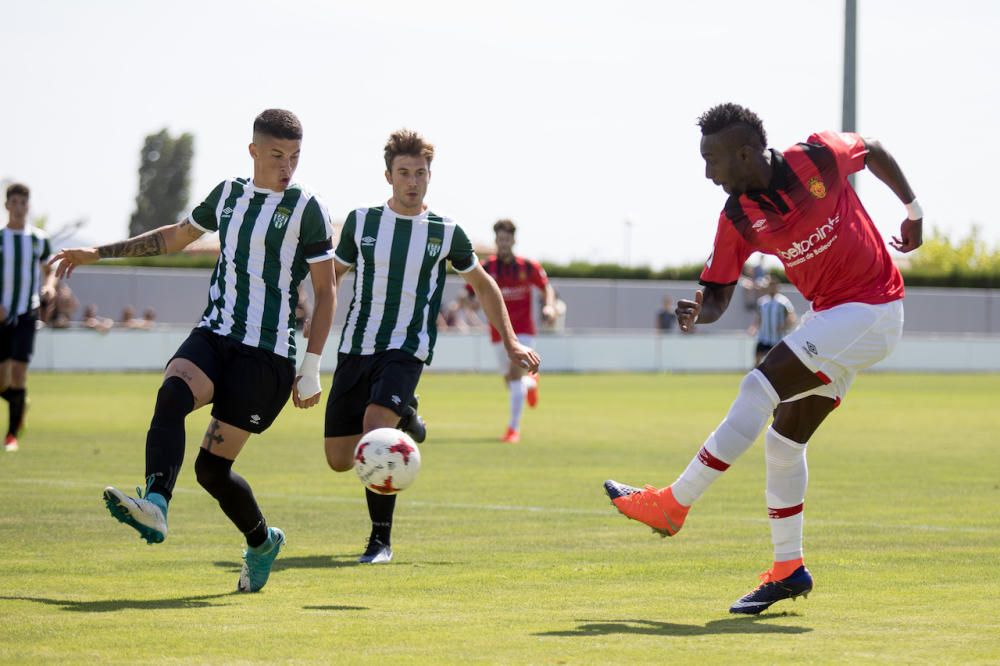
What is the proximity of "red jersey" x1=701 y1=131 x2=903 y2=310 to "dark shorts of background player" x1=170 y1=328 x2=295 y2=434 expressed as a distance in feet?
7.45

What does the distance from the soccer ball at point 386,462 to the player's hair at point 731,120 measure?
2.22 m

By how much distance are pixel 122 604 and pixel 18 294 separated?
9.90 meters

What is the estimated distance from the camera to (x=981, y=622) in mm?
6766

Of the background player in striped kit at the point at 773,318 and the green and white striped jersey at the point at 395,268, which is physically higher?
the green and white striped jersey at the point at 395,268

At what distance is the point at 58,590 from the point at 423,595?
170 centimetres

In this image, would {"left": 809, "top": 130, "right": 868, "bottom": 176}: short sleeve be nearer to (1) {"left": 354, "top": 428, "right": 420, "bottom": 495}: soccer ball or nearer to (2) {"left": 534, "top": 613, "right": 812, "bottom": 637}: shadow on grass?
(2) {"left": 534, "top": 613, "right": 812, "bottom": 637}: shadow on grass

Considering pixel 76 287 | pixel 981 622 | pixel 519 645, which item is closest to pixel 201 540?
pixel 519 645

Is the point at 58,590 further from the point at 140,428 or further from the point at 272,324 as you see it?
the point at 140,428

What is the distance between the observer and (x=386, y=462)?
8180mm

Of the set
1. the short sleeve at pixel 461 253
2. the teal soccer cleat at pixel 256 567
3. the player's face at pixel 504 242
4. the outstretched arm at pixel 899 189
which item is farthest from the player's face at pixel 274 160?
the player's face at pixel 504 242

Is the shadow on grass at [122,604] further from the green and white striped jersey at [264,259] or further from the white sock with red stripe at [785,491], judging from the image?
the white sock with red stripe at [785,491]

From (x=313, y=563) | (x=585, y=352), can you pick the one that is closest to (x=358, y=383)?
(x=313, y=563)

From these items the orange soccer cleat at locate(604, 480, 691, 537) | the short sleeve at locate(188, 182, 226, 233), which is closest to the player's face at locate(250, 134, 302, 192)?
the short sleeve at locate(188, 182, 226, 233)

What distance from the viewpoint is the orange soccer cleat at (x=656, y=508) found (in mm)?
7223
